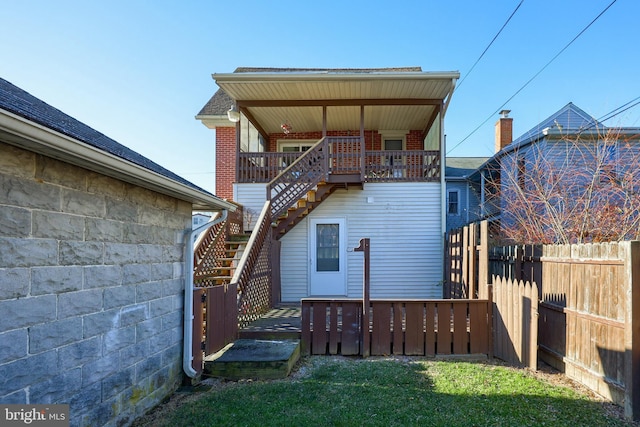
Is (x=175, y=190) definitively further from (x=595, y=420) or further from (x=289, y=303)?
(x=289, y=303)

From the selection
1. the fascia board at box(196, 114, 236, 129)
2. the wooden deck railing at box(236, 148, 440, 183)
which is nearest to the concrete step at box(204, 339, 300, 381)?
the wooden deck railing at box(236, 148, 440, 183)

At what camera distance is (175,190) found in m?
3.84

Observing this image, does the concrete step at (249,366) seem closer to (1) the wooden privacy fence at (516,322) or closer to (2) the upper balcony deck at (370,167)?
(1) the wooden privacy fence at (516,322)

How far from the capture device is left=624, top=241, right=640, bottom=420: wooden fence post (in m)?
3.56

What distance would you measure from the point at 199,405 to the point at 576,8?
12181 mm

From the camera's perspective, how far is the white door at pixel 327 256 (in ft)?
33.7

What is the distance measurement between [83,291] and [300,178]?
6.91 m

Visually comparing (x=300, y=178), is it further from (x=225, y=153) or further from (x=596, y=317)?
(x=596, y=317)

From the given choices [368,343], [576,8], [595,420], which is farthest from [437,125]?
[595,420]

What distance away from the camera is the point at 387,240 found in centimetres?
1028

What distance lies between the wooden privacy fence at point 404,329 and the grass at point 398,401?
2.05 ft

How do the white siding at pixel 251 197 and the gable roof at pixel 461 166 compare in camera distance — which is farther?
the gable roof at pixel 461 166

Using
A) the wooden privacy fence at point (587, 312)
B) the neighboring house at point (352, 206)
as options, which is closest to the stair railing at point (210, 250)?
the neighboring house at point (352, 206)

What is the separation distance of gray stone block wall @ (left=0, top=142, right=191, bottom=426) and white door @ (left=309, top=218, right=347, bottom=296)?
6.27 metres
